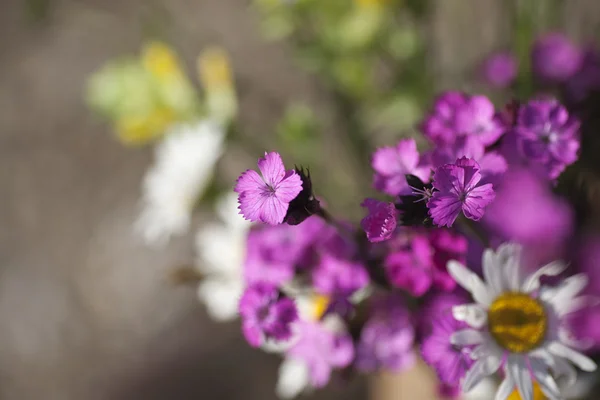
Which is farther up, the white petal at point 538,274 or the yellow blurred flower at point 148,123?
the white petal at point 538,274

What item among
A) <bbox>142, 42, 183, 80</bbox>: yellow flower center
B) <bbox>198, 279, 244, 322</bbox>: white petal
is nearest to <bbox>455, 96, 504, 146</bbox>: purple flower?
<bbox>198, 279, 244, 322</bbox>: white petal

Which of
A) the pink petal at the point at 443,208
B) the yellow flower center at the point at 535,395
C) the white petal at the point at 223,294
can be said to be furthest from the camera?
the white petal at the point at 223,294

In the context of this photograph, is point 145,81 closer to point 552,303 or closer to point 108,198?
point 552,303

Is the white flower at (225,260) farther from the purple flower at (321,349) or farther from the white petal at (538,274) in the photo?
the white petal at (538,274)

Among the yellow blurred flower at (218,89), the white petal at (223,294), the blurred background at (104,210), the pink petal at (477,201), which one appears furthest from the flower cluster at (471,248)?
the blurred background at (104,210)

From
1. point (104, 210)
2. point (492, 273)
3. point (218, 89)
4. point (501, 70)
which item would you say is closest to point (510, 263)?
point (492, 273)

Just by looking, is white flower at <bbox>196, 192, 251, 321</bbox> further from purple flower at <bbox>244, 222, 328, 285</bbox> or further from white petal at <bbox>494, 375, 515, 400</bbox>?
white petal at <bbox>494, 375, 515, 400</bbox>

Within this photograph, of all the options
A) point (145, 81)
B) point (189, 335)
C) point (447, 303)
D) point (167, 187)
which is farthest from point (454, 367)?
point (189, 335)
